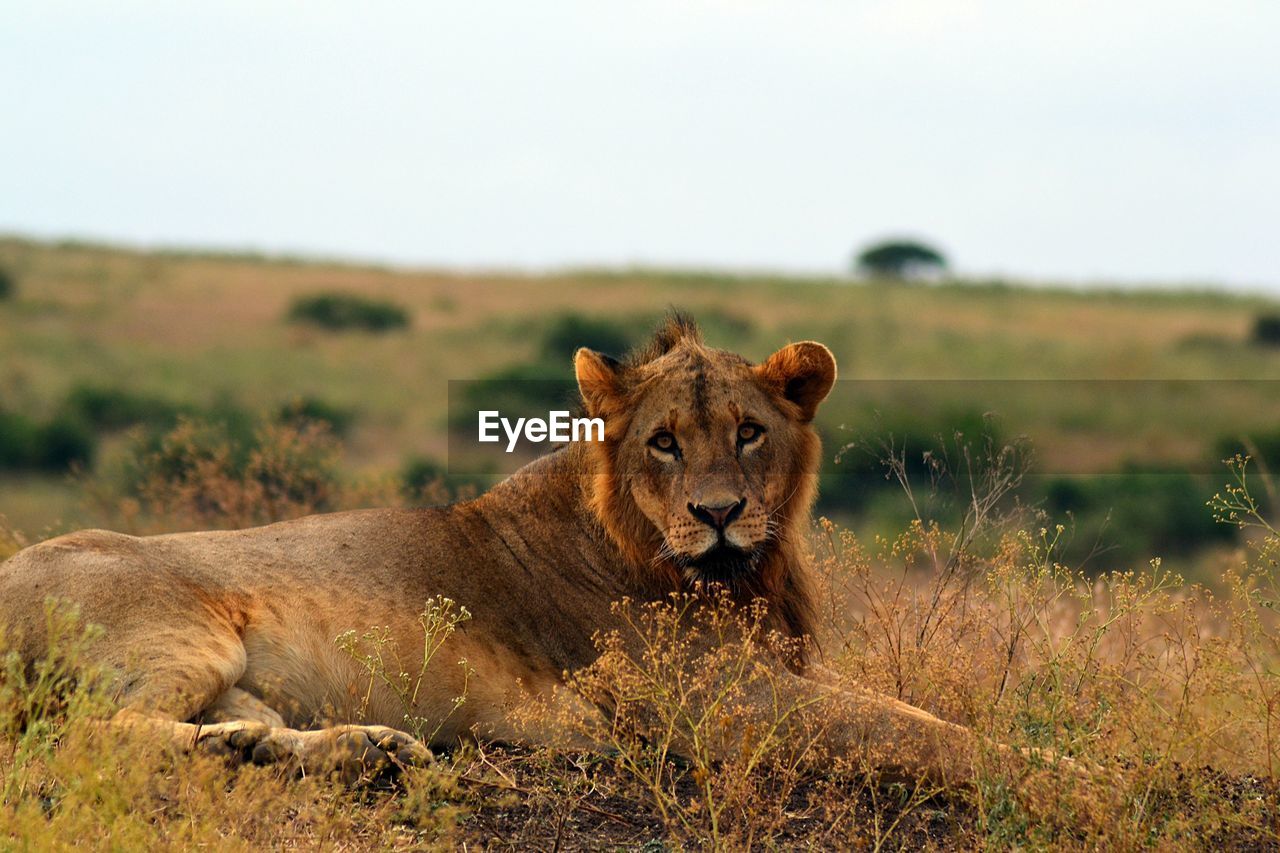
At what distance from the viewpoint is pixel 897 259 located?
2269 inches

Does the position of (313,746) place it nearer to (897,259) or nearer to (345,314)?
(345,314)

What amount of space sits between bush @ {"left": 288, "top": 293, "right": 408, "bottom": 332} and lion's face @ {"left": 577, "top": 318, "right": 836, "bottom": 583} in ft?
125

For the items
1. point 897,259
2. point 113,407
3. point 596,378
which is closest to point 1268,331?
point 897,259

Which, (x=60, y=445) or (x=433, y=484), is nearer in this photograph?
(x=433, y=484)

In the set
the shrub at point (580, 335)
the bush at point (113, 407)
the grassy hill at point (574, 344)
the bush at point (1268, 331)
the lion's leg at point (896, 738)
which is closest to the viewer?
the lion's leg at point (896, 738)

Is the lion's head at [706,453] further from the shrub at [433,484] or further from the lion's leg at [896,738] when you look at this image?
the shrub at [433,484]

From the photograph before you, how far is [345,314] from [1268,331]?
2521cm

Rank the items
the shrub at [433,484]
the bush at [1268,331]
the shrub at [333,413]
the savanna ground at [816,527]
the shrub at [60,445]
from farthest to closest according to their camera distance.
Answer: the bush at [1268,331]
the shrub at [60,445]
the shrub at [333,413]
the shrub at [433,484]
the savanna ground at [816,527]

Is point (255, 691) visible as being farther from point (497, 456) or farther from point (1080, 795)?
point (497, 456)

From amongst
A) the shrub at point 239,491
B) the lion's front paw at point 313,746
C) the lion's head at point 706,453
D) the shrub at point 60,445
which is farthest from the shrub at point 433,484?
the shrub at point 60,445

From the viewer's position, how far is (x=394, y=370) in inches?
1558

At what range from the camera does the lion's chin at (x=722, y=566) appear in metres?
6.25

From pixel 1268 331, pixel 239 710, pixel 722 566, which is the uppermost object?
pixel 722 566

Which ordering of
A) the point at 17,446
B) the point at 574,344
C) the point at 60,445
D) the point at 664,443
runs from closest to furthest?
1. the point at 664,443
2. the point at 17,446
3. the point at 60,445
4. the point at 574,344
